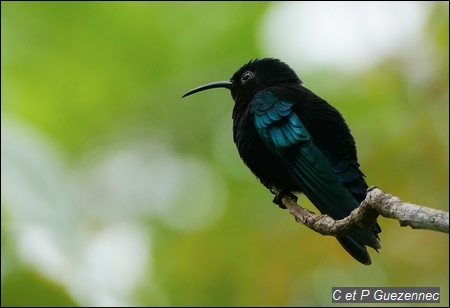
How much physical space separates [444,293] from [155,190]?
426 centimetres

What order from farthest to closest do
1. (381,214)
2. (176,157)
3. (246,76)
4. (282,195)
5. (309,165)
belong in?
(176,157), (246,76), (282,195), (309,165), (381,214)

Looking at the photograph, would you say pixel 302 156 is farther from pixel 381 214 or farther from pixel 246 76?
pixel 381 214

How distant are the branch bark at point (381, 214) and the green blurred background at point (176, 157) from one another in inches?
123

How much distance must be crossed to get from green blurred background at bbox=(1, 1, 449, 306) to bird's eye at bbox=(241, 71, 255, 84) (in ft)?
5.40

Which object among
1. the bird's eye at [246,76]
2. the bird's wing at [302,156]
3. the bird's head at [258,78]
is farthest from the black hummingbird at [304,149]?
the bird's eye at [246,76]

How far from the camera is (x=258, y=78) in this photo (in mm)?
5898

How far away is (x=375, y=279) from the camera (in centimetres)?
705

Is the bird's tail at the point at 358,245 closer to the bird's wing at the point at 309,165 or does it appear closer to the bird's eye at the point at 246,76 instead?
the bird's wing at the point at 309,165

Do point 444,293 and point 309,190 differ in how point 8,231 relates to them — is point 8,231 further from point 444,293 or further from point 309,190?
point 444,293

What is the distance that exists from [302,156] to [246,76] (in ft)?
4.71

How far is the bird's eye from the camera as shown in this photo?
5973mm

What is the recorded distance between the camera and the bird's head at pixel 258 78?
5774mm

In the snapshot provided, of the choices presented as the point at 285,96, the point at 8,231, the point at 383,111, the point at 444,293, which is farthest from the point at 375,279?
the point at 8,231

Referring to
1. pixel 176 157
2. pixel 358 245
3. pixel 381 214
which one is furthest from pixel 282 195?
pixel 176 157
